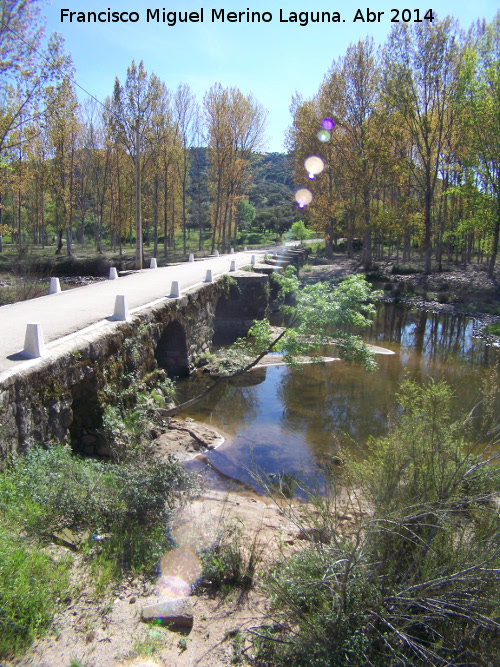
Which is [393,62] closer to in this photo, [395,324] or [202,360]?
[395,324]

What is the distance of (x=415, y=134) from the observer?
3194 centimetres

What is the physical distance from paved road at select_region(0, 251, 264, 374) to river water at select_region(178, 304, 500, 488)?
299 centimetres

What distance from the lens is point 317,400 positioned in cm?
1322

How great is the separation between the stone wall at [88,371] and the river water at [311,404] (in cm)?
163

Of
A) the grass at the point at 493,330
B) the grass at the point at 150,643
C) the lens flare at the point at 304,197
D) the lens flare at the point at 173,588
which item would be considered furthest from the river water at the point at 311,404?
the lens flare at the point at 304,197

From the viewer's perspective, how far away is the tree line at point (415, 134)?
28.9 metres

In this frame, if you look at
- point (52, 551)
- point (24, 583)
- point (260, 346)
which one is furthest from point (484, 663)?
point (260, 346)

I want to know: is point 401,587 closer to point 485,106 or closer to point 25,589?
point 25,589

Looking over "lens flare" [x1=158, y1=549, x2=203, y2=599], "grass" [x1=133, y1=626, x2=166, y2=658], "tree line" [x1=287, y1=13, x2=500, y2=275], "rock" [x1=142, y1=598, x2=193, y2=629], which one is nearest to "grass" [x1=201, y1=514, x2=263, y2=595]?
"lens flare" [x1=158, y1=549, x2=203, y2=599]

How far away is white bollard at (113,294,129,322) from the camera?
9.72 meters

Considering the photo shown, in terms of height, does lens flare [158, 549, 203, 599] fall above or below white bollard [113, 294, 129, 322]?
below

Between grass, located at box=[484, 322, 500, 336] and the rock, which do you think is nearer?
the rock

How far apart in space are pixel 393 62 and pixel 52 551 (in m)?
34.7

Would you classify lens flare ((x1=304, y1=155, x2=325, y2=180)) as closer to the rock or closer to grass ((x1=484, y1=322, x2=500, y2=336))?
grass ((x1=484, y1=322, x2=500, y2=336))
